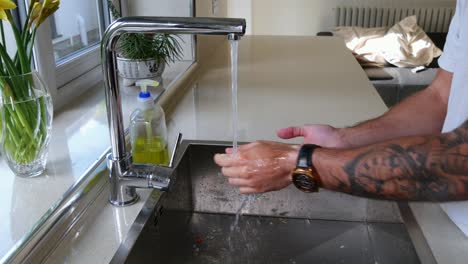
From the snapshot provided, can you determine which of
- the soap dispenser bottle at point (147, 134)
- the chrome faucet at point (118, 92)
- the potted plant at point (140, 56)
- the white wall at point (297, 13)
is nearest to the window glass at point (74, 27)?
the potted plant at point (140, 56)

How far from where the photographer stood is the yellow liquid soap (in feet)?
3.03

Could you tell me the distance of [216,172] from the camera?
43.3 inches

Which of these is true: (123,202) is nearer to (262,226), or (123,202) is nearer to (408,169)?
(262,226)

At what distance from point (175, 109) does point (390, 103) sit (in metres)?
2.37

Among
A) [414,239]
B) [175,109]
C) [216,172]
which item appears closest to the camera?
[414,239]

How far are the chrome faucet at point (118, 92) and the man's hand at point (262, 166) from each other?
121mm

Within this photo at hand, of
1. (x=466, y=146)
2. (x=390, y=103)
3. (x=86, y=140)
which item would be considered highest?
(x=466, y=146)

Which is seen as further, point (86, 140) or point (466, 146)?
point (86, 140)

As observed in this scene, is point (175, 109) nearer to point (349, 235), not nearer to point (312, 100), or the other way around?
point (312, 100)

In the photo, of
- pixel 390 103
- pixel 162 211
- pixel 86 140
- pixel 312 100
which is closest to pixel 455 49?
pixel 312 100

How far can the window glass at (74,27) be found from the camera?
1303mm

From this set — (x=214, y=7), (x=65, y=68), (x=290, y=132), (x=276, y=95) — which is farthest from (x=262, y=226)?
(x=214, y=7)

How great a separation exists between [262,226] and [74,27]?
87cm

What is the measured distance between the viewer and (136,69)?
141 cm
